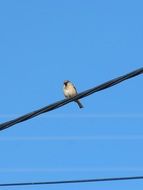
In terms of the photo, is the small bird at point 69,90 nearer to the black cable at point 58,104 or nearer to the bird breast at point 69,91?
the bird breast at point 69,91

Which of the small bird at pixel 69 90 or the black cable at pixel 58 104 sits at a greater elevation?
the small bird at pixel 69 90

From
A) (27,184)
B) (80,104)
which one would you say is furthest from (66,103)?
(80,104)

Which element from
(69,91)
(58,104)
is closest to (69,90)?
(69,91)

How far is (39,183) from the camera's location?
31.1ft

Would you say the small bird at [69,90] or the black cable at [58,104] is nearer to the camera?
the black cable at [58,104]

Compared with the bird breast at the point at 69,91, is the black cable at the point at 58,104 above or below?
below

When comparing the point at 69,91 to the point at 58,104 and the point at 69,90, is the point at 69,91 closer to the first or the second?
the point at 69,90

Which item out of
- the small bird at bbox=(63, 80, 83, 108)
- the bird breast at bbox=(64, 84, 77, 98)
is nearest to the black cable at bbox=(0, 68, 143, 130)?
the small bird at bbox=(63, 80, 83, 108)

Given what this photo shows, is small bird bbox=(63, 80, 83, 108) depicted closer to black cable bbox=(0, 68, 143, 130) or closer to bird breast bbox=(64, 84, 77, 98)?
bird breast bbox=(64, 84, 77, 98)

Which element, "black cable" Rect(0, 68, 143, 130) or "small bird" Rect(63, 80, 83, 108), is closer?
"black cable" Rect(0, 68, 143, 130)

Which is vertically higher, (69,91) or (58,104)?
(69,91)

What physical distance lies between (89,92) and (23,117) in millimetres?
1026

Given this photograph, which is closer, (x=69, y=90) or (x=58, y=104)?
(x=58, y=104)

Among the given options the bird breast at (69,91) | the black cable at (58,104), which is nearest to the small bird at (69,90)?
the bird breast at (69,91)
